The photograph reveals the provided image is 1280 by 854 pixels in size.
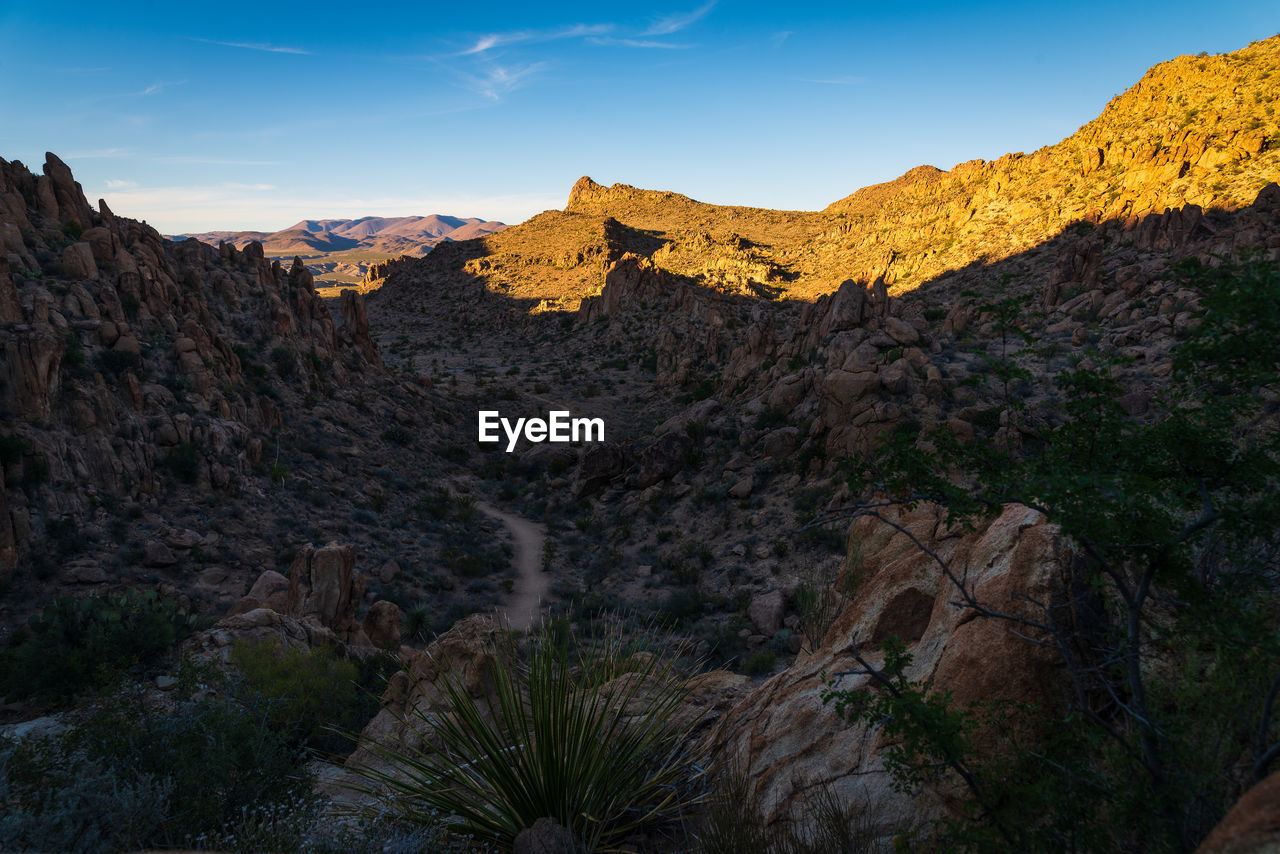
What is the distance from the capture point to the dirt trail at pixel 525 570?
1623 cm

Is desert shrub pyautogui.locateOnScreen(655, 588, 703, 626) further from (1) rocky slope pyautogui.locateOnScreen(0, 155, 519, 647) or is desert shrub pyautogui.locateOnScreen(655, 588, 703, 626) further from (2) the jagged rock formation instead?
(2) the jagged rock formation

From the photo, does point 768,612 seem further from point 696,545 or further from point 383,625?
point 383,625

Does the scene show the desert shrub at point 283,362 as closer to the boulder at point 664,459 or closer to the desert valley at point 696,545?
the desert valley at point 696,545

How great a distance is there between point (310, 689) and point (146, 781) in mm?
4130

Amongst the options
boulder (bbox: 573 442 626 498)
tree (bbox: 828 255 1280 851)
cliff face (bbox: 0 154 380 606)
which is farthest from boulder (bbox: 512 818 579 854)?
boulder (bbox: 573 442 626 498)

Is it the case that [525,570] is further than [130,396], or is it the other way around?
[525,570]

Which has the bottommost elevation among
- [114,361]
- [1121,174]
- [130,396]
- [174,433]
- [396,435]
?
[396,435]

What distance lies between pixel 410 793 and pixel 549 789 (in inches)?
44.2

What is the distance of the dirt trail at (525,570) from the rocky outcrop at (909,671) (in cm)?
906

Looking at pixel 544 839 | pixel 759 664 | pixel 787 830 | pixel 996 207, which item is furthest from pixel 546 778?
pixel 996 207

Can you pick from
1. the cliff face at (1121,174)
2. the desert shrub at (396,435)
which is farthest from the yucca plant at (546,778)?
the cliff face at (1121,174)

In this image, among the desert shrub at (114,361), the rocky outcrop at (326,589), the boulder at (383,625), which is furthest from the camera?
the desert shrub at (114,361)

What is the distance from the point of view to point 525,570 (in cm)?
1942

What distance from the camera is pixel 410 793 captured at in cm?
460
